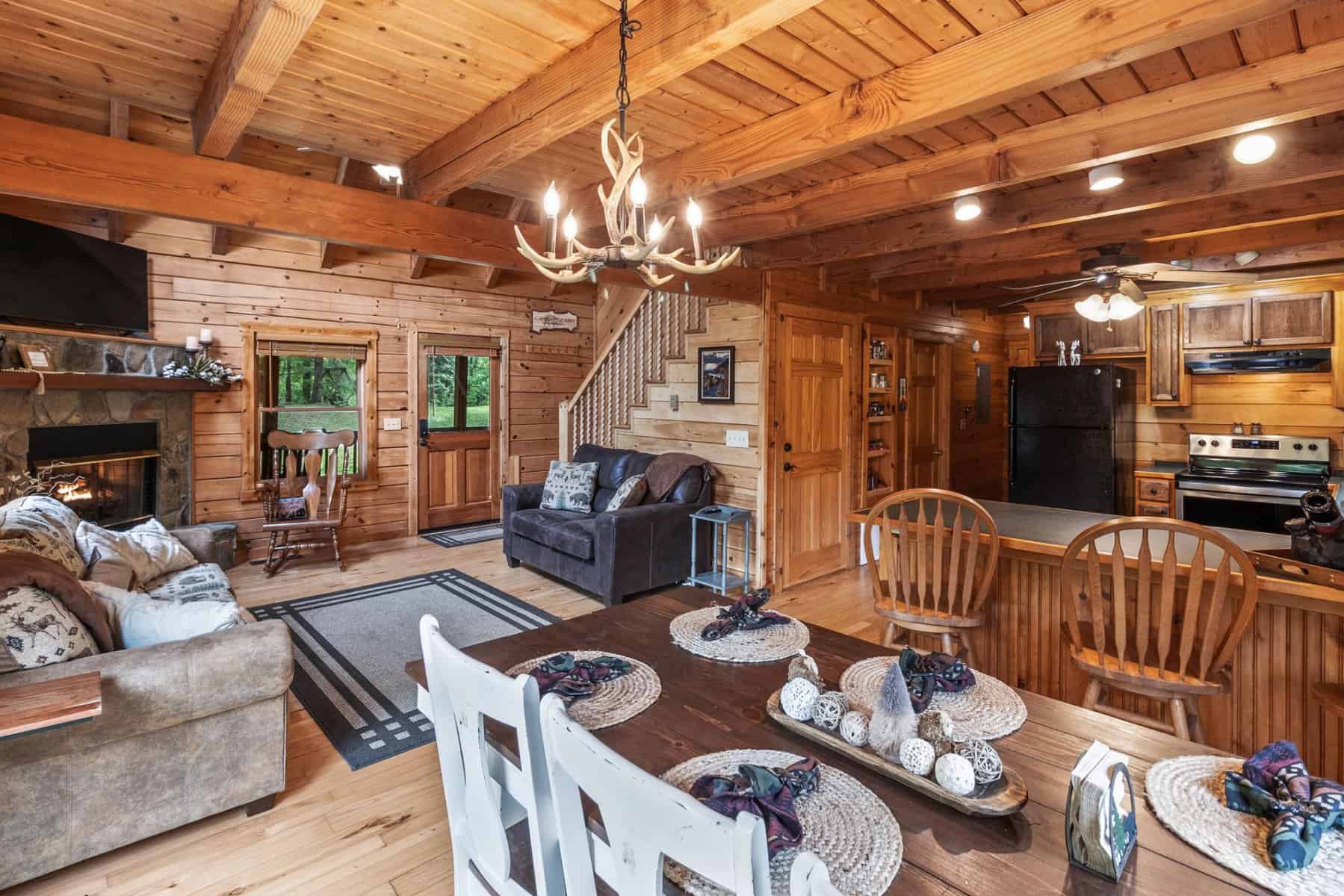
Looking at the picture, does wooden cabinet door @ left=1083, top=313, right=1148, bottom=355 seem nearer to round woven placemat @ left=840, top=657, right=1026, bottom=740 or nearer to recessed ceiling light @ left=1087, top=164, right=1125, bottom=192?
recessed ceiling light @ left=1087, top=164, right=1125, bottom=192

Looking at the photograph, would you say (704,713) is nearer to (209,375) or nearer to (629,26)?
(629,26)

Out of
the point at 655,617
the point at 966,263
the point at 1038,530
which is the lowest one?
the point at 655,617

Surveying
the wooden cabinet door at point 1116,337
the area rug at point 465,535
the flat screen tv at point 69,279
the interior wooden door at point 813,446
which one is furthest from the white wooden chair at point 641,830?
the wooden cabinet door at point 1116,337

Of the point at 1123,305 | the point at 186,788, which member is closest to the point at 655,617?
the point at 186,788

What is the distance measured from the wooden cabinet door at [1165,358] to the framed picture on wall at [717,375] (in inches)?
141

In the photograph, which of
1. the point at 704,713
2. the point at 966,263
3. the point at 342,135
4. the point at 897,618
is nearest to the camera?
the point at 704,713

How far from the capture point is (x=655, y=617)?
2.01m

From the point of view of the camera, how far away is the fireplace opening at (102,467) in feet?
13.3

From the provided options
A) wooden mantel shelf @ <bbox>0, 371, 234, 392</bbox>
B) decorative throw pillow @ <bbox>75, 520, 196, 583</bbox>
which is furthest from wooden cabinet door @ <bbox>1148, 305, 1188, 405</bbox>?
wooden mantel shelf @ <bbox>0, 371, 234, 392</bbox>

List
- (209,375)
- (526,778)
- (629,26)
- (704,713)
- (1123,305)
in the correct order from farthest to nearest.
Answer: (209,375)
(1123,305)
(629,26)
(704,713)
(526,778)

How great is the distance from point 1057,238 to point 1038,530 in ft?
7.30

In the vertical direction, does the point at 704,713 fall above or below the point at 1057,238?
below

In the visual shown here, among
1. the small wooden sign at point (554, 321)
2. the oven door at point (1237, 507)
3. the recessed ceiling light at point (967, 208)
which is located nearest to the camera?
the recessed ceiling light at point (967, 208)

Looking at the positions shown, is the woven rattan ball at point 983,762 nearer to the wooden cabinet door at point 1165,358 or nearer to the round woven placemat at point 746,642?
the round woven placemat at point 746,642
